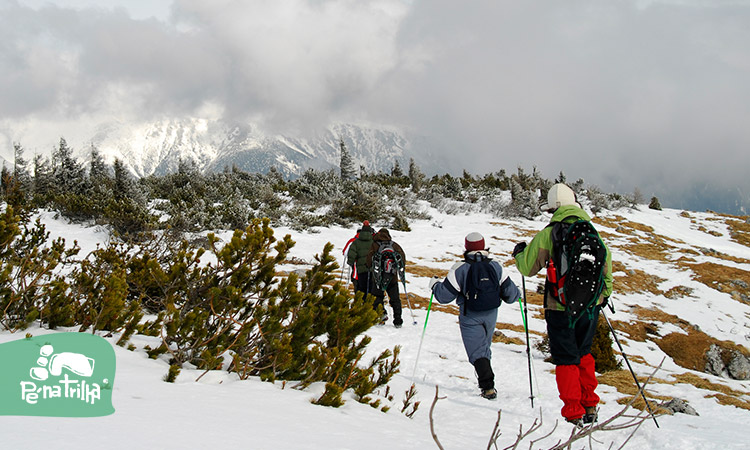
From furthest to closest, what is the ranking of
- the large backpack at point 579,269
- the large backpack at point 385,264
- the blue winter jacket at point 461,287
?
1. the large backpack at point 385,264
2. the blue winter jacket at point 461,287
3. the large backpack at point 579,269

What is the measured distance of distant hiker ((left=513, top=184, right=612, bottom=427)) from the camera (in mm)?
3697

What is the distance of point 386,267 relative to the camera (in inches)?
316

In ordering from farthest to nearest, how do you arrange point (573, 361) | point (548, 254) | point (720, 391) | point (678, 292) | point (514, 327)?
point (678, 292)
point (514, 327)
point (720, 391)
point (548, 254)
point (573, 361)

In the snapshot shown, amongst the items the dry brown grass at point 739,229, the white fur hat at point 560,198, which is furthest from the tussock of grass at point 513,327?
the dry brown grass at point 739,229

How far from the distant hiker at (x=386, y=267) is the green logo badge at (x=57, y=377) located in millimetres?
5939

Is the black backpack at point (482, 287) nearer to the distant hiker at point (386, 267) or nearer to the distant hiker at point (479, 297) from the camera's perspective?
the distant hiker at point (479, 297)

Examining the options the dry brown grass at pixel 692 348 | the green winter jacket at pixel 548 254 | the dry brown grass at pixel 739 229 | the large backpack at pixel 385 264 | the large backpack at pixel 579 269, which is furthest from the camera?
the dry brown grass at pixel 739 229

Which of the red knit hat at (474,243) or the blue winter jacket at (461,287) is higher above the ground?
the red knit hat at (474,243)

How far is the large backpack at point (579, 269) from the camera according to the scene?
3.66 meters

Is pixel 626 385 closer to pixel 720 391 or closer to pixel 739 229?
pixel 720 391

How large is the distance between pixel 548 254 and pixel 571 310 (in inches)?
25.0

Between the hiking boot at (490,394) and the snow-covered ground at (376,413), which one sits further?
the hiking boot at (490,394)

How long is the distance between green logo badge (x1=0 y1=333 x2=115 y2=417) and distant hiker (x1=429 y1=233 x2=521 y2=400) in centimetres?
364

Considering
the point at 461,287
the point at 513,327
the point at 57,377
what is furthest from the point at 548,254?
the point at 513,327
